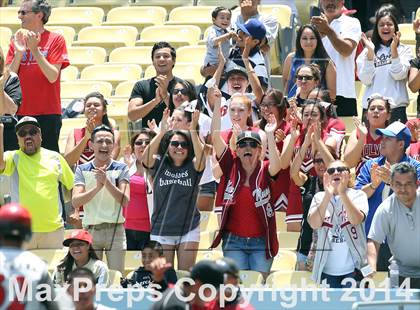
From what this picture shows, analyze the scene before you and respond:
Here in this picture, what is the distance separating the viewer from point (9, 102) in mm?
15047

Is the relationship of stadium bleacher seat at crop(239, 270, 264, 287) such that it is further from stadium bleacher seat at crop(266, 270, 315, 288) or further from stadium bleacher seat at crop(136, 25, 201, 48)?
stadium bleacher seat at crop(136, 25, 201, 48)

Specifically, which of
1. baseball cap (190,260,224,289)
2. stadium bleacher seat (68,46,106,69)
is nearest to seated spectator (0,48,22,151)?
stadium bleacher seat (68,46,106,69)

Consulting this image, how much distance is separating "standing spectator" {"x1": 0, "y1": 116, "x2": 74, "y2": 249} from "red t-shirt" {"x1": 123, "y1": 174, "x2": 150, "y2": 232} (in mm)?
668

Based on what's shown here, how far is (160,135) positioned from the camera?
14.1 metres

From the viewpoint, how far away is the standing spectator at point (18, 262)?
1014cm

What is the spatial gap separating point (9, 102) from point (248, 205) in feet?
8.53

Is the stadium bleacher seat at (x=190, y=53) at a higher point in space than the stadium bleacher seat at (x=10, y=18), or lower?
lower

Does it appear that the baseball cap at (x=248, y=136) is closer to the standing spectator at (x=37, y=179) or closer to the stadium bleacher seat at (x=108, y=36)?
the standing spectator at (x=37, y=179)

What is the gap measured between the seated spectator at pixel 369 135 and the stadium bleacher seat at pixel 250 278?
1.42 meters

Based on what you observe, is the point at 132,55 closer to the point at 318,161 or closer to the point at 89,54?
the point at 89,54

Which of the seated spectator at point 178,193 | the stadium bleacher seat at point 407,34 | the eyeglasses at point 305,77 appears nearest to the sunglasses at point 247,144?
the seated spectator at point 178,193

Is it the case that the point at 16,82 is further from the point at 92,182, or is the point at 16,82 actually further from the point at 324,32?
the point at 324,32

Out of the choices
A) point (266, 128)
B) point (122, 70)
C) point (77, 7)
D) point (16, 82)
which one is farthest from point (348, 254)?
point (77, 7)

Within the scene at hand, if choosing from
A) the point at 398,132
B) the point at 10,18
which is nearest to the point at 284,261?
the point at 398,132
